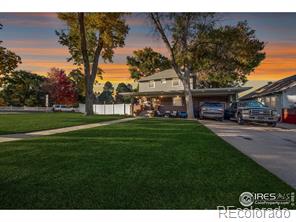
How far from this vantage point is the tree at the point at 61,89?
40875 mm

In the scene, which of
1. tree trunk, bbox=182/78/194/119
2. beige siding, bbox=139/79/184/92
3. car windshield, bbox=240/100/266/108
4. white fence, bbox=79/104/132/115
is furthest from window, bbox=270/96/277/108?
white fence, bbox=79/104/132/115

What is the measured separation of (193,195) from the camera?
3.18 m

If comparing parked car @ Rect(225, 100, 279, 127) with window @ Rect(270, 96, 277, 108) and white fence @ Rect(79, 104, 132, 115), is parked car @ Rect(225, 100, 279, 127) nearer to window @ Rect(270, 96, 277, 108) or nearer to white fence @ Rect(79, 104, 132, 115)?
window @ Rect(270, 96, 277, 108)

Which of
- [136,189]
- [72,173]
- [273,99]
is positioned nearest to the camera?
[136,189]

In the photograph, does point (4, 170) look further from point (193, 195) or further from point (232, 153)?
point (232, 153)

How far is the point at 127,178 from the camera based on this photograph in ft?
12.6

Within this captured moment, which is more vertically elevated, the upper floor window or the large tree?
the large tree

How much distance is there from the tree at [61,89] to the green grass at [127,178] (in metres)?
36.6

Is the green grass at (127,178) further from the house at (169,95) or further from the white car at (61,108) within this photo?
the white car at (61,108)

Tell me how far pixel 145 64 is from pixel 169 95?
654 inches

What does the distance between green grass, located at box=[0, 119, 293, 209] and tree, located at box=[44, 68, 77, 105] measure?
36.6 meters

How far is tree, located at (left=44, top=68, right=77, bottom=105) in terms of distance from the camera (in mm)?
40875
